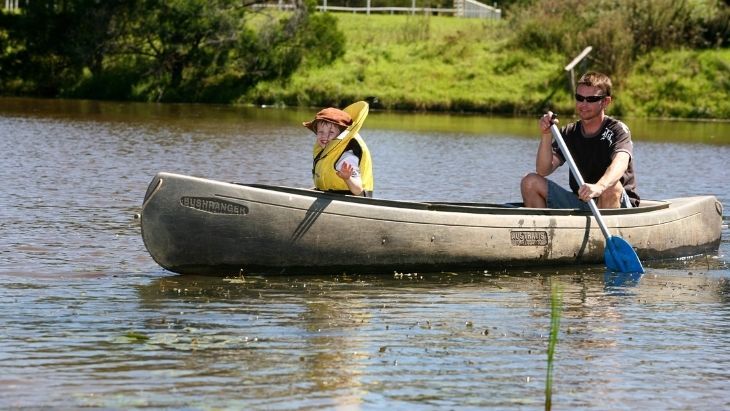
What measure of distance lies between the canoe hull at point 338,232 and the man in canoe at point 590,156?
0.75 feet

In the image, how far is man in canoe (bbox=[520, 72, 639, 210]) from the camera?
31.0ft

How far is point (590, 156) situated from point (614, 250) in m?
0.72

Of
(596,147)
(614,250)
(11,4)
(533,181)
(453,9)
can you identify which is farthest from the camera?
(11,4)

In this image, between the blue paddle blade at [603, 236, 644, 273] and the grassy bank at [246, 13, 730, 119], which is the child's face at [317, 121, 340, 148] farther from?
the grassy bank at [246, 13, 730, 119]

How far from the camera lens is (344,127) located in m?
8.73

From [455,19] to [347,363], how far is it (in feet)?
124

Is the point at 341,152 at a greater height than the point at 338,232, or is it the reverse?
the point at 341,152

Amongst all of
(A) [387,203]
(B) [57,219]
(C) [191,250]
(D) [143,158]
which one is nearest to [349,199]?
(A) [387,203]

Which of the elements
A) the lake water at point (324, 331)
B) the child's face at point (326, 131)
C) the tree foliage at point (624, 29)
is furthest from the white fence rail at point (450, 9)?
the child's face at point (326, 131)

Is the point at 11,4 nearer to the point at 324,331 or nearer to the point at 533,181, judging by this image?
the point at 533,181

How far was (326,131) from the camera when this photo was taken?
873 centimetres

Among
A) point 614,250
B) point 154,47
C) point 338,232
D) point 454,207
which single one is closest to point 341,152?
point 338,232

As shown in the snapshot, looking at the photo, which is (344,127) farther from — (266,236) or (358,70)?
(358,70)

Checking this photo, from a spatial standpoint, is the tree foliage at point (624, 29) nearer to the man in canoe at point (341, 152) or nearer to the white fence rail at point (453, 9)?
the white fence rail at point (453, 9)
